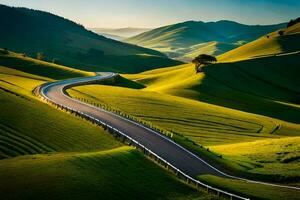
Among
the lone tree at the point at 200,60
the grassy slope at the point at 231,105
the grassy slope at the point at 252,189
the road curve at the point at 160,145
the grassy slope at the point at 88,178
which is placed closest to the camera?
the grassy slope at the point at 88,178

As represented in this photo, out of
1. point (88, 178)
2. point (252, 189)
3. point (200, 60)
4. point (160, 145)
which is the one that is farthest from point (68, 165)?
point (200, 60)

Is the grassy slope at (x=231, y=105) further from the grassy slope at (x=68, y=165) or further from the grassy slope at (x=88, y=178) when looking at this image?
the grassy slope at (x=68, y=165)

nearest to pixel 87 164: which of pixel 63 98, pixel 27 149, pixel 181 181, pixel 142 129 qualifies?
pixel 27 149

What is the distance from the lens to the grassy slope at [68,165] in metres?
30.8

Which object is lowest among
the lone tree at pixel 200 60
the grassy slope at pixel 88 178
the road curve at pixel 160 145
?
the grassy slope at pixel 88 178

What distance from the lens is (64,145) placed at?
4197 cm

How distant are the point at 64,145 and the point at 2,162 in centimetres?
933

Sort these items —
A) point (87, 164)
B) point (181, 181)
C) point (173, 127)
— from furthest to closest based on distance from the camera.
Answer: point (173, 127), point (181, 181), point (87, 164)

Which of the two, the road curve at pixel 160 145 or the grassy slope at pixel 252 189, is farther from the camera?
the road curve at pixel 160 145

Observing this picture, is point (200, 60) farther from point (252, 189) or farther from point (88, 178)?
point (88, 178)

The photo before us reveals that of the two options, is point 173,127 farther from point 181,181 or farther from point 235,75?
point 235,75

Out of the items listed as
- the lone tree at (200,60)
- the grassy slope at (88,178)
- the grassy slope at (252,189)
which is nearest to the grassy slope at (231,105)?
the lone tree at (200,60)

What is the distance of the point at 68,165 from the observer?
34.8m

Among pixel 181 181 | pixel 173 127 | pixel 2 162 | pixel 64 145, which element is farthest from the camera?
pixel 173 127
